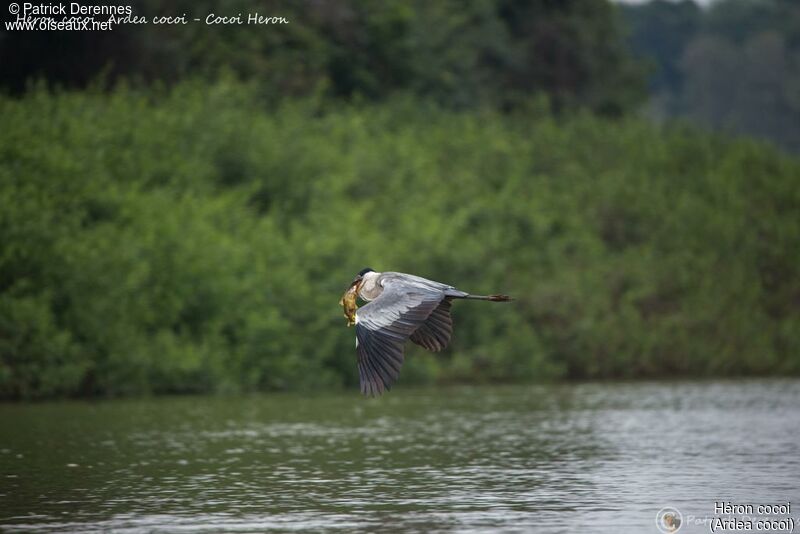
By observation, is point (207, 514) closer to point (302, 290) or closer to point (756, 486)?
point (756, 486)

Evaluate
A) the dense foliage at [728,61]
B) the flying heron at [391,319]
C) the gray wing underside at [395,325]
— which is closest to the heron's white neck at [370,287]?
the flying heron at [391,319]

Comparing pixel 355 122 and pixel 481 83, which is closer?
pixel 355 122

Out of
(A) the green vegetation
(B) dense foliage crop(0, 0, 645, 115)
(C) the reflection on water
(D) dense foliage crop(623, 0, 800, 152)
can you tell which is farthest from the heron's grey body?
(D) dense foliage crop(623, 0, 800, 152)

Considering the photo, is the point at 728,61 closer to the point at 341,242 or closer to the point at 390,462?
the point at 341,242

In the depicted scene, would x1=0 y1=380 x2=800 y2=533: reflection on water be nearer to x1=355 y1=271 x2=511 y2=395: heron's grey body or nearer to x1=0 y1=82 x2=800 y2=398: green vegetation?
x1=355 y1=271 x2=511 y2=395: heron's grey body

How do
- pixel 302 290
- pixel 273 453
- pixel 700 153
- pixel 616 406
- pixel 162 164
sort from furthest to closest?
pixel 700 153 < pixel 162 164 < pixel 302 290 < pixel 616 406 < pixel 273 453

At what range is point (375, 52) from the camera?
35.7 meters

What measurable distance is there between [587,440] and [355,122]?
1510 cm

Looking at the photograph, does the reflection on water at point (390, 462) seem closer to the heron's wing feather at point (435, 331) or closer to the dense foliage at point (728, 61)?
the heron's wing feather at point (435, 331)

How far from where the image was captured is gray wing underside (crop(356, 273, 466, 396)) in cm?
1088

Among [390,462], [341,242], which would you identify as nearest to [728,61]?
[341,242]

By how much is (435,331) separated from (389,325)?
83 cm

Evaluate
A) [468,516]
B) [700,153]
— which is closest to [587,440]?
[468,516]

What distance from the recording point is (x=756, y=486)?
12.6 meters
